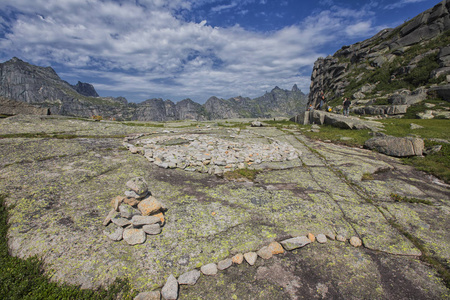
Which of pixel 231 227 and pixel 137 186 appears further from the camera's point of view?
pixel 137 186

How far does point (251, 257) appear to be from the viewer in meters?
3.95

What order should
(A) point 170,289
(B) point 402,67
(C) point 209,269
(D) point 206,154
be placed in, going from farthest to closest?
(B) point 402,67
(D) point 206,154
(C) point 209,269
(A) point 170,289

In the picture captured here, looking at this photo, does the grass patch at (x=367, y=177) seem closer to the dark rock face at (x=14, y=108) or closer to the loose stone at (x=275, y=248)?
the loose stone at (x=275, y=248)

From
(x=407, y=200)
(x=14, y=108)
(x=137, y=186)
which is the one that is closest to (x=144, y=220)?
(x=137, y=186)

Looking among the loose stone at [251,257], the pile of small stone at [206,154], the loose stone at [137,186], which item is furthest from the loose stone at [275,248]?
the pile of small stone at [206,154]

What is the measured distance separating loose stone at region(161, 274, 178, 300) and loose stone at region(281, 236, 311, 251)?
2497 millimetres

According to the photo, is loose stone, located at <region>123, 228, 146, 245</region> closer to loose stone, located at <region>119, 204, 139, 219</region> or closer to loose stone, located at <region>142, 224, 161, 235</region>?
→ loose stone, located at <region>142, 224, 161, 235</region>

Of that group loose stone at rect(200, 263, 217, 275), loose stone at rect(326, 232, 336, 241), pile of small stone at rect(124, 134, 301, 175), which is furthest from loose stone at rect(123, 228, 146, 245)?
loose stone at rect(326, 232, 336, 241)

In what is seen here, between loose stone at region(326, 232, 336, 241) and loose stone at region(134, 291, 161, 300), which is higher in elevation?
loose stone at region(134, 291, 161, 300)

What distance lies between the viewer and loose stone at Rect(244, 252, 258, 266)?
153 inches

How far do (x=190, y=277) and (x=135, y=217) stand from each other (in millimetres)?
1948

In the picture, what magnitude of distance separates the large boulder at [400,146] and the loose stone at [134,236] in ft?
49.6

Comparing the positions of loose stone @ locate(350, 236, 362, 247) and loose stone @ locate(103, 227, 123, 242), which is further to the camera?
loose stone @ locate(350, 236, 362, 247)

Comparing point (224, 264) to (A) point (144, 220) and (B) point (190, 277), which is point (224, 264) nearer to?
(B) point (190, 277)
